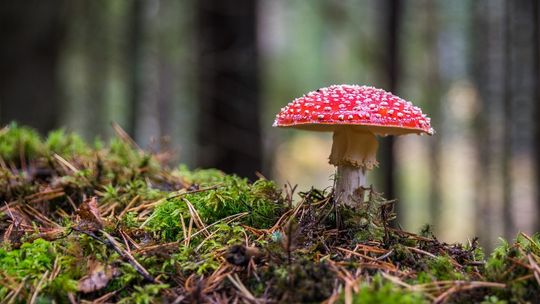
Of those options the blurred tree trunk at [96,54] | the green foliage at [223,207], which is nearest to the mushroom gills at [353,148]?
the green foliage at [223,207]

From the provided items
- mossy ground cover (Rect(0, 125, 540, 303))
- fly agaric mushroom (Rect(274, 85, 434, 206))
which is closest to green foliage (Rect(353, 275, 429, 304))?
mossy ground cover (Rect(0, 125, 540, 303))

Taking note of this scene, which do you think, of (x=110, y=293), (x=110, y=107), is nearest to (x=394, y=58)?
(x=110, y=293)

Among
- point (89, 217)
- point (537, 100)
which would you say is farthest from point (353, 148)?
point (537, 100)

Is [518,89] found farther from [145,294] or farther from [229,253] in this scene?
[145,294]

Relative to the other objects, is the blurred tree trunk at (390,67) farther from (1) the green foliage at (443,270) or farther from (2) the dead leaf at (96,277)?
(2) the dead leaf at (96,277)

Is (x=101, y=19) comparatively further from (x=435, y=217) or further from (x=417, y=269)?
(x=417, y=269)

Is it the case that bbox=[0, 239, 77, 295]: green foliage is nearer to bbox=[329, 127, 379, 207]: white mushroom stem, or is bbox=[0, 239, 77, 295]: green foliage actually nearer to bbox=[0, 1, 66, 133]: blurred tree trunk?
bbox=[329, 127, 379, 207]: white mushroom stem

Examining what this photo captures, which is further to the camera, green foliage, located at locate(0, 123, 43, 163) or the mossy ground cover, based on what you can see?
green foliage, located at locate(0, 123, 43, 163)
